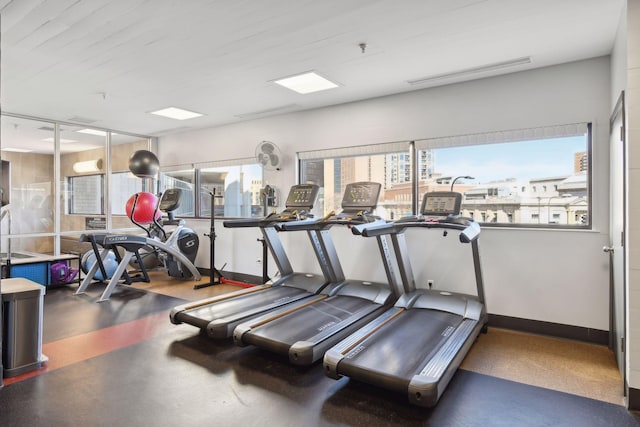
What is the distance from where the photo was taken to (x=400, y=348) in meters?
3.07

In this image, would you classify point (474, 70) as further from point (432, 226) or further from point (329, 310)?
point (329, 310)

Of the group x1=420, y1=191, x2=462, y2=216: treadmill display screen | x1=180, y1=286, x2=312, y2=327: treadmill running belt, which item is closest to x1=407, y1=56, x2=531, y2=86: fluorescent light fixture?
x1=420, y1=191, x2=462, y2=216: treadmill display screen

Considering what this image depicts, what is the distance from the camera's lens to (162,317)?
15.2ft

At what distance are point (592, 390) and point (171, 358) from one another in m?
3.45

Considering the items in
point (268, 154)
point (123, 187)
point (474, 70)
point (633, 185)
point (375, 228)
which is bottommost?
point (375, 228)

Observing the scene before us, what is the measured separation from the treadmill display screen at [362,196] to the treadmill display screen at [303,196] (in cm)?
50

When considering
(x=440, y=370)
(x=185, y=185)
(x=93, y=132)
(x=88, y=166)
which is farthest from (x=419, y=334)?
(x=88, y=166)

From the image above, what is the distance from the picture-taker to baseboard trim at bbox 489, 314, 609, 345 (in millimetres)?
3754


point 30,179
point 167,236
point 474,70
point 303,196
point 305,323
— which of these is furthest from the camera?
point 30,179

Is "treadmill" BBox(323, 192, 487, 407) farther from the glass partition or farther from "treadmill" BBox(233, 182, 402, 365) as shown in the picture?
the glass partition

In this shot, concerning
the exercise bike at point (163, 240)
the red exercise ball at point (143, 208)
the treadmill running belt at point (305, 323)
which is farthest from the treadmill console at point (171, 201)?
the treadmill running belt at point (305, 323)

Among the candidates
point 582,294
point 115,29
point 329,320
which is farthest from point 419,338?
point 115,29

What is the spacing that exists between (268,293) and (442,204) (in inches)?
95.0

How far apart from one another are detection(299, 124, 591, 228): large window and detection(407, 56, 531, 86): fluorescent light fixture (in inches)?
27.3
